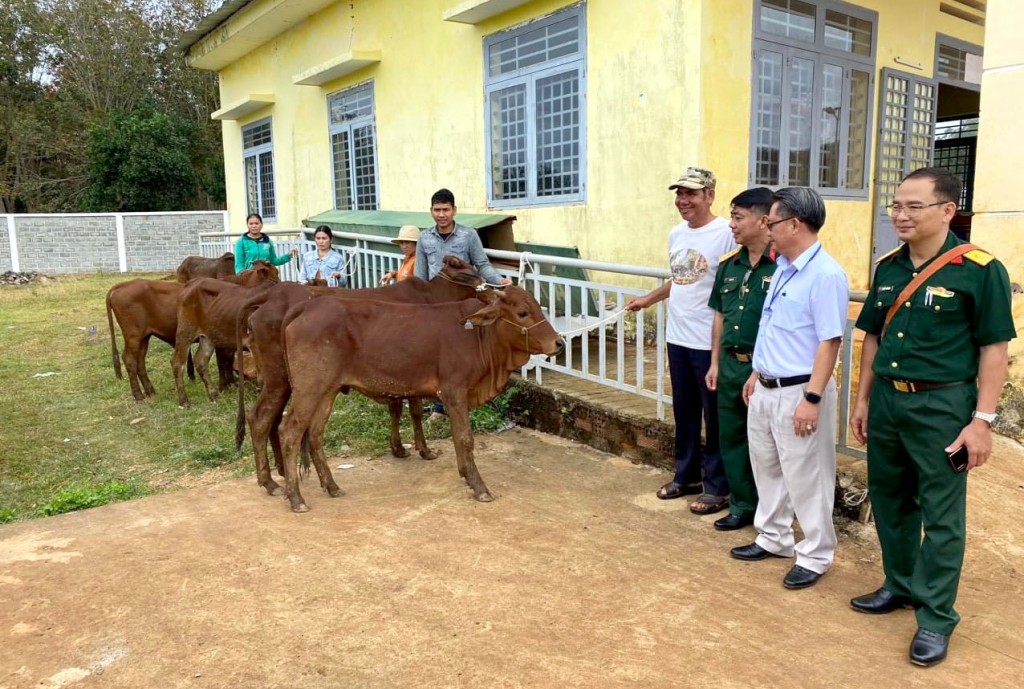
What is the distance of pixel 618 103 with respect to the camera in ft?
25.5

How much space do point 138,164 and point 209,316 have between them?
20.0m

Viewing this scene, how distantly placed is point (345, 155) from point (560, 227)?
18.3ft

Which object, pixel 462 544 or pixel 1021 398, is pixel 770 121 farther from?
pixel 462 544

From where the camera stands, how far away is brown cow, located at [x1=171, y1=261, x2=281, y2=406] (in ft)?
22.0

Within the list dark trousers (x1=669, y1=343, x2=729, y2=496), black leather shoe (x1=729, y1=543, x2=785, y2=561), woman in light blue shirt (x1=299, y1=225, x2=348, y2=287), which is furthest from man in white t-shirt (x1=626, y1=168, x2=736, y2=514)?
woman in light blue shirt (x1=299, y1=225, x2=348, y2=287)

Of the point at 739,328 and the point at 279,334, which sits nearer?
the point at 739,328

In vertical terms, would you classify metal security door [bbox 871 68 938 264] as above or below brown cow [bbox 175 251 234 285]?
above

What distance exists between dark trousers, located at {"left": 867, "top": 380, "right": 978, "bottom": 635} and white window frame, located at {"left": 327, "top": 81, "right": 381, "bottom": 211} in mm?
9909

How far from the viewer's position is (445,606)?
10.9 feet

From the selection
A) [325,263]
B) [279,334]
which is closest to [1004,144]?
[279,334]

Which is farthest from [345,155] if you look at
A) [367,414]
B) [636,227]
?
[367,414]

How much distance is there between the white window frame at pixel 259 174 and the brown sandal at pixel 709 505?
12907 mm

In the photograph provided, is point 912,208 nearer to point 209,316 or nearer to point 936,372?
point 936,372

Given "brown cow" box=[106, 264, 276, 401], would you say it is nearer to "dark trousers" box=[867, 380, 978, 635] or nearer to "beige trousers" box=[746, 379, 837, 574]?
"beige trousers" box=[746, 379, 837, 574]
